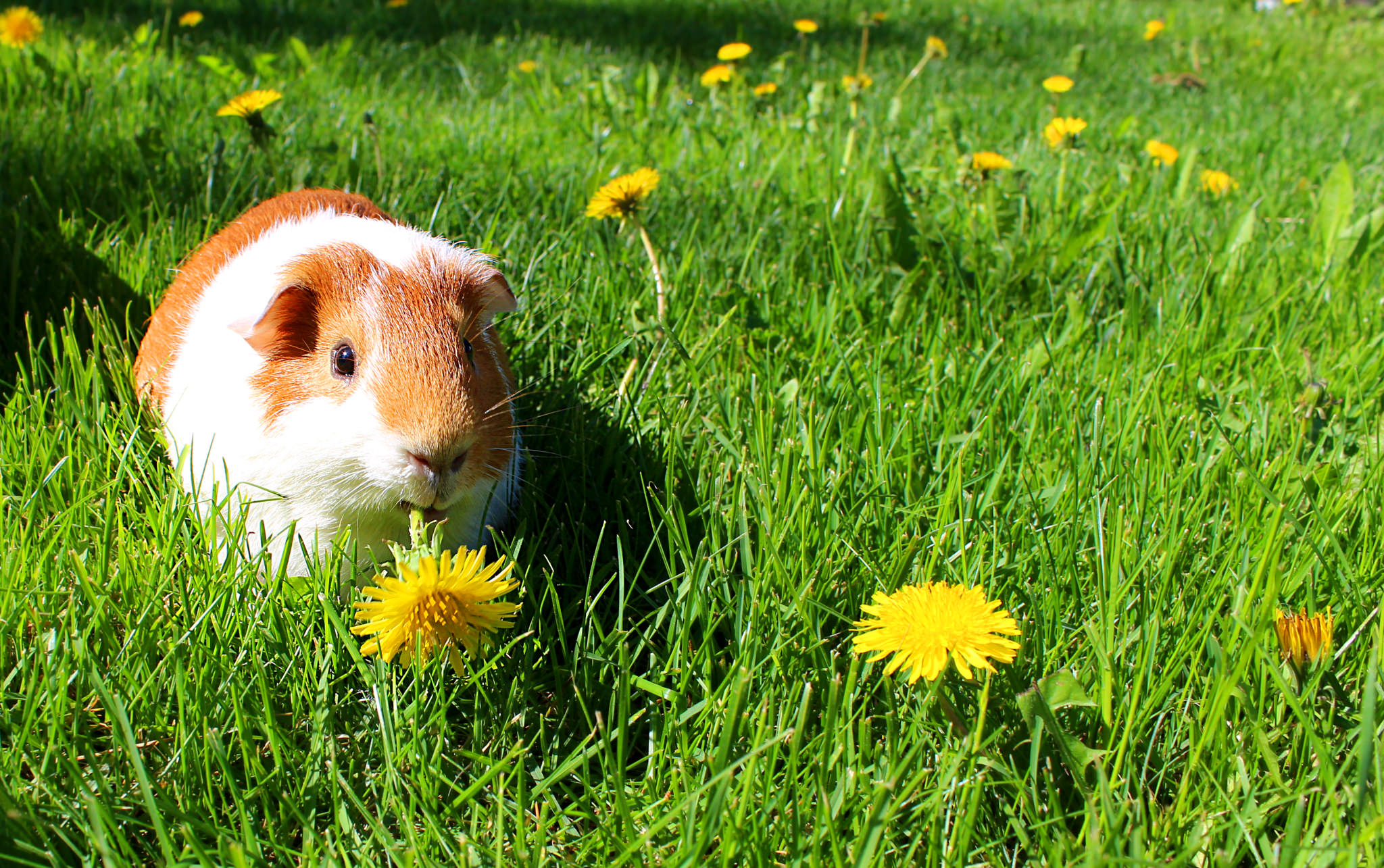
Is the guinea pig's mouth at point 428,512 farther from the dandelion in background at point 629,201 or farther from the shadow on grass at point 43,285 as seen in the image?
the shadow on grass at point 43,285

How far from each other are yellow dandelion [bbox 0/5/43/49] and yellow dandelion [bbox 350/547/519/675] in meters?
3.77

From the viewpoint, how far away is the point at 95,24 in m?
4.88

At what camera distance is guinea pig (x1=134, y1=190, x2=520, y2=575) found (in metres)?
1.56

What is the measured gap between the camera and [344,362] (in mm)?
1655

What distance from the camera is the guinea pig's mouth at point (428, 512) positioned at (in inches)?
64.8

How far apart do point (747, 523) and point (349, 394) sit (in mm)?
761

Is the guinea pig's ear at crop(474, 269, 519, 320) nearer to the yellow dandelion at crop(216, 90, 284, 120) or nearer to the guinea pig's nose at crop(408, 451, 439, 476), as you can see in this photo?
the guinea pig's nose at crop(408, 451, 439, 476)

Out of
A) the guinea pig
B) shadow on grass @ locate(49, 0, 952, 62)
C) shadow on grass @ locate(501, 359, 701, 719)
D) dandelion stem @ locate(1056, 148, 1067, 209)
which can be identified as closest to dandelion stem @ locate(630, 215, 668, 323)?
shadow on grass @ locate(501, 359, 701, 719)

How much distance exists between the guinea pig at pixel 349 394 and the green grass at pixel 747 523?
0.13 metres

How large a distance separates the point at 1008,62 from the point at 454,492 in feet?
20.1

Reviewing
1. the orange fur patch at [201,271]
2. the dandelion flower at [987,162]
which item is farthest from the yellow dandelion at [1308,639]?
the dandelion flower at [987,162]

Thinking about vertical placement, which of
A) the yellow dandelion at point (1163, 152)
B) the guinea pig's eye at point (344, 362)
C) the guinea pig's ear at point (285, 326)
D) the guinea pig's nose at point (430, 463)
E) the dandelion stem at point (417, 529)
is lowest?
the dandelion stem at point (417, 529)

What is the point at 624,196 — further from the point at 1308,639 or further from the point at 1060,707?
the point at 1308,639

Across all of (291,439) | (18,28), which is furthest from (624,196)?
(18,28)
